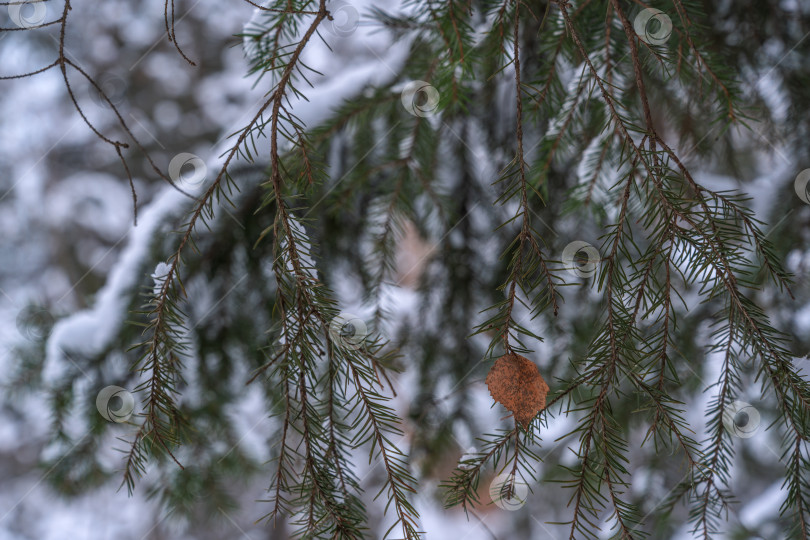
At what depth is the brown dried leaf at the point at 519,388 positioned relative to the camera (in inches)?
17.3

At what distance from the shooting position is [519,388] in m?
0.44

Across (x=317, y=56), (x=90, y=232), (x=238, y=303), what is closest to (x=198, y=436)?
(x=238, y=303)

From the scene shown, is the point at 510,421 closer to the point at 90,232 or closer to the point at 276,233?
the point at 276,233

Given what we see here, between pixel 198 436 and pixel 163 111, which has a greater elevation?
pixel 163 111

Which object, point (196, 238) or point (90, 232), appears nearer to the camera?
point (196, 238)

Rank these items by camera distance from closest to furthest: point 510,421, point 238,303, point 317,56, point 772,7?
point 772,7 < point 238,303 < point 510,421 < point 317,56

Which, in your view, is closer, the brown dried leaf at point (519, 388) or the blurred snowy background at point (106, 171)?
the brown dried leaf at point (519, 388)

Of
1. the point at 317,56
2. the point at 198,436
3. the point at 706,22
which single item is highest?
the point at 317,56

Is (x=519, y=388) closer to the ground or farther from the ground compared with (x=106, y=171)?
closer to the ground

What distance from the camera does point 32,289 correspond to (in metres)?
3.26

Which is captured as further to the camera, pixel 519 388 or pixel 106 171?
pixel 106 171

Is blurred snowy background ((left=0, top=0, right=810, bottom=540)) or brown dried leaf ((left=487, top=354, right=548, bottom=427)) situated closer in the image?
brown dried leaf ((left=487, top=354, right=548, bottom=427))

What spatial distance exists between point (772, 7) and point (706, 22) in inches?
4.7

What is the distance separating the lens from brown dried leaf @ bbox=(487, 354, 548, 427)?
44cm
